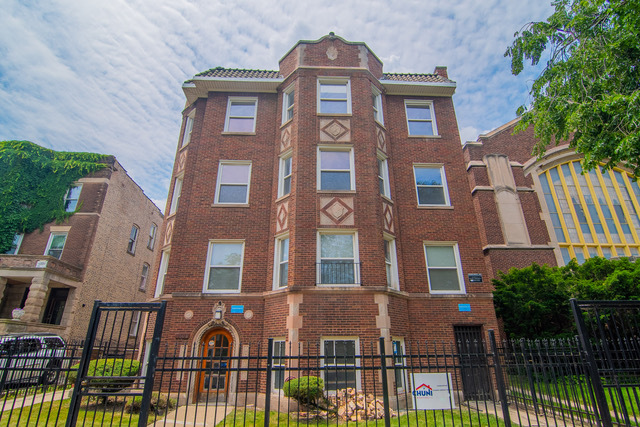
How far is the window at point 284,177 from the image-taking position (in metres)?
13.6

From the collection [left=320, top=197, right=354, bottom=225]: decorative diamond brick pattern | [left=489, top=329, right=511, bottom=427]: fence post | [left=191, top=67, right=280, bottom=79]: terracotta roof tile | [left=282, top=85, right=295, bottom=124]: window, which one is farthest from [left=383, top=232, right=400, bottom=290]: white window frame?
[left=191, top=67, right=280, bottom=79]: terracotta roof tile

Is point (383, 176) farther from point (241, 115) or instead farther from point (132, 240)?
point (132, 240)

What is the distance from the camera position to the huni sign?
5879 mm

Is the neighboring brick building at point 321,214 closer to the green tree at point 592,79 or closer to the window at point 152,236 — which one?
the green tree at point 592,79

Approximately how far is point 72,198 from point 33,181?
8.25 ft

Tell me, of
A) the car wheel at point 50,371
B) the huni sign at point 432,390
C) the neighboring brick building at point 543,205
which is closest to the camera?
the huni sign at point 432,390

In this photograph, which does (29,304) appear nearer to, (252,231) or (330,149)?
(252,231)

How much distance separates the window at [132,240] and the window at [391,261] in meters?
19.4

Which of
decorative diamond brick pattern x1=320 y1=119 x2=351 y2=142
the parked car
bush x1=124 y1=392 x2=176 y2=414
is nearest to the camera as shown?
the parked car

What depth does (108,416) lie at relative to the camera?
8586mm

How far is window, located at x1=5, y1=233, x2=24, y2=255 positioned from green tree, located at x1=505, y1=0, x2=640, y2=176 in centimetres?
2678

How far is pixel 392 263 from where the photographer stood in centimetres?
1280

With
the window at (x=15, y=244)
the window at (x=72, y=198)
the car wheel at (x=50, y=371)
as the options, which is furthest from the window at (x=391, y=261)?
the window at (x=15, y=244)

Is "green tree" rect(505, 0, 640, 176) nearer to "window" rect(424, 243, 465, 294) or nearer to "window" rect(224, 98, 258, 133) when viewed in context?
"window" rect(424, 243, 465, 294)
